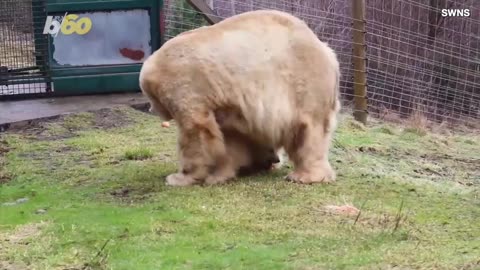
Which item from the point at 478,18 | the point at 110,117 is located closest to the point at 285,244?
the point at 110,117

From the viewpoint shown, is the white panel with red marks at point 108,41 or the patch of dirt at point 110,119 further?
Answer: the white panel with red marks at point 108,41

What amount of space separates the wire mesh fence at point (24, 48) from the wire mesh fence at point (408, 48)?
1.91m

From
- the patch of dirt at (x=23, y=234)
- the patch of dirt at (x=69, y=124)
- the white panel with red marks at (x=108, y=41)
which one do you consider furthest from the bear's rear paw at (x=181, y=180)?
the white panel with red marks at (x=108, y=41)

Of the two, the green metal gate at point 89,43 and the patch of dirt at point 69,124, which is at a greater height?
the green metal gate at point 89,43

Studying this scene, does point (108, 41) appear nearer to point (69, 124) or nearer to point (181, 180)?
point (69, 124)

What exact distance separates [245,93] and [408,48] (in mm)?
7229

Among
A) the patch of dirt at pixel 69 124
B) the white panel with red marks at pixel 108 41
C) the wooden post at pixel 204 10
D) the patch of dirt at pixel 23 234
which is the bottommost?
the patch of dirt at pixel 69 124

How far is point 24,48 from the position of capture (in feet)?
38.9

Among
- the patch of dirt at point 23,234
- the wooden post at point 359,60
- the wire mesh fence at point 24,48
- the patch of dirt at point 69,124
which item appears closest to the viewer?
the patch of dirt at point 23,234

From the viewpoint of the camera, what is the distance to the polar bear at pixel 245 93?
648 centimetres

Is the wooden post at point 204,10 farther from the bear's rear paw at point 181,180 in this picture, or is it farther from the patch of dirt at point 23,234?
the patch of dirt at point 23,234

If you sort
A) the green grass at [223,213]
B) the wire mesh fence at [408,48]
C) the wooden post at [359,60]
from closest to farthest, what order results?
the green grass at [223,213] < the wooden post at [359,60] < the wire mesh fence at [408,48]

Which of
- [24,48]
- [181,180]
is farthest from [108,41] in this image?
[181,180]

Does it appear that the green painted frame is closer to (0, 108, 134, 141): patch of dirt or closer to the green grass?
(0, 108, 134, 141): patch of dirt
